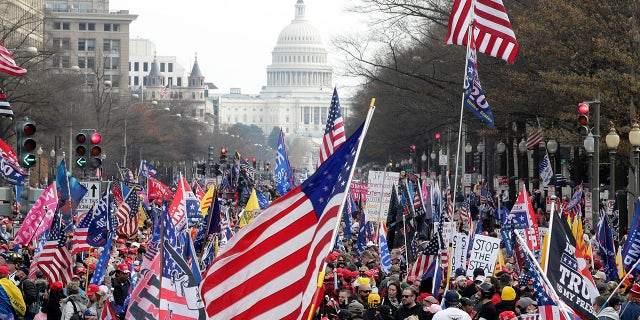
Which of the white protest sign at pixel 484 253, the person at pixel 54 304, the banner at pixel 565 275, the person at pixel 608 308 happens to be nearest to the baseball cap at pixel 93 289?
the person at pixel 54 304

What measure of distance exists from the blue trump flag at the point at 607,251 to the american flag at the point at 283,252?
10.6 metres

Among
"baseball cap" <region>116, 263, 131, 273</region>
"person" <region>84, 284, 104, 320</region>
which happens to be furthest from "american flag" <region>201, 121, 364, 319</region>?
"baseball cap" <region>116, 263, 131, 273</region>

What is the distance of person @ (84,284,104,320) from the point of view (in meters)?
16.2

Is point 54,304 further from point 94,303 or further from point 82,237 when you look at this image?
point 82,237

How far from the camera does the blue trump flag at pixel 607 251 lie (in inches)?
802

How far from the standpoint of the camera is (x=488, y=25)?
20953mm

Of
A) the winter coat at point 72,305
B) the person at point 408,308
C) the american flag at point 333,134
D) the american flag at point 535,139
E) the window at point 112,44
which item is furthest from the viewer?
the window at point 112,44

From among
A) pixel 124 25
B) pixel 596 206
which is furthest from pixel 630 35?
pixel 124 25

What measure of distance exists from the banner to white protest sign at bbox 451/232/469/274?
782cm

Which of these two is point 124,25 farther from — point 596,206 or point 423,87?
point 596,206

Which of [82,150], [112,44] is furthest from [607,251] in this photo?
[112,44]

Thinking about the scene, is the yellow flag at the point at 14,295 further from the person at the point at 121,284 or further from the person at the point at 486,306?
the person at the point at 486,306

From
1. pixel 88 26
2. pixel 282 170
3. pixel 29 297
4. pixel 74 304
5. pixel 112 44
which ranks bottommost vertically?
pixel 29 297

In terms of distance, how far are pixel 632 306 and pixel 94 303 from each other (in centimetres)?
551
